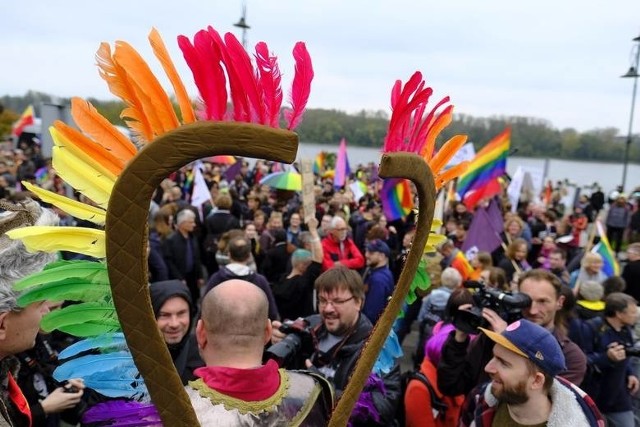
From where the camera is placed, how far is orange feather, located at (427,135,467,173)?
5.26 ft

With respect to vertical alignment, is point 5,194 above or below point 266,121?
below

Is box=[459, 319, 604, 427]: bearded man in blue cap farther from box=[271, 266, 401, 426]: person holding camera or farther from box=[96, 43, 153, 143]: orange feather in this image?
box=[96, 43, 153, 143]: orange feather

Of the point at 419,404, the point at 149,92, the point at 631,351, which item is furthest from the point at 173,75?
the point at 631,351

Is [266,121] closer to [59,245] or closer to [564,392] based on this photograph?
[59,245]

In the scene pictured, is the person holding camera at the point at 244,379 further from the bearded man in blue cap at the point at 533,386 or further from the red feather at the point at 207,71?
the bearded man in blue cap at the point at 533,386

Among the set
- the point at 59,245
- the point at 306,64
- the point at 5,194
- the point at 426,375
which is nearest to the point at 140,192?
the point at 59,245

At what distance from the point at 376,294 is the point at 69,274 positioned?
371 cm

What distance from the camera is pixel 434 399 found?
114 inches

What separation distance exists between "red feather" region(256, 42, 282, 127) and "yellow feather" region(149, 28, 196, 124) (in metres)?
0.17

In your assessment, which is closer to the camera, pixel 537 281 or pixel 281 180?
pixel 537 281

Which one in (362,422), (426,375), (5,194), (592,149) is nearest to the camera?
(362,422)

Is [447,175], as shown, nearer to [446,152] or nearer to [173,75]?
[446,152]

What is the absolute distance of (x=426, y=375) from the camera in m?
2.97

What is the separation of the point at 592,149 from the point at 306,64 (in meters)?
46.4
